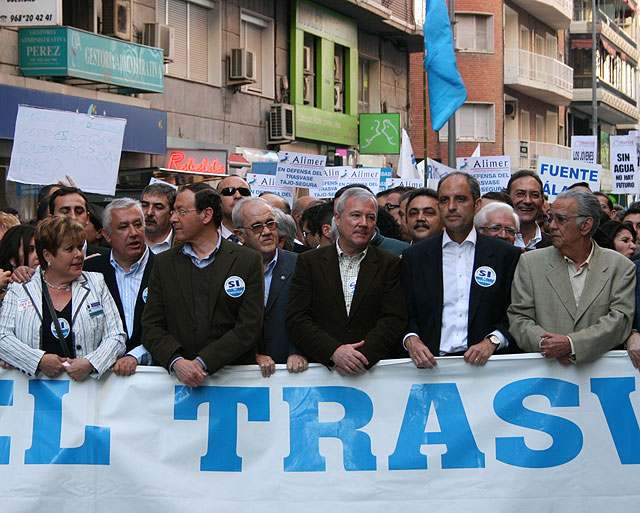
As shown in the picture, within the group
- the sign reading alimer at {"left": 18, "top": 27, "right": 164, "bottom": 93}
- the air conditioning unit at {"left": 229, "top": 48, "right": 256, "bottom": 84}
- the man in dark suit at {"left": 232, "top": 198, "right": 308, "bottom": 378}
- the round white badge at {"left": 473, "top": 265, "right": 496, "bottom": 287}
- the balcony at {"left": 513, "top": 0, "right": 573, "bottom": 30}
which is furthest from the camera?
the balcony at {"left": 513, "top": 0, "right": 573, "bottom": 30}

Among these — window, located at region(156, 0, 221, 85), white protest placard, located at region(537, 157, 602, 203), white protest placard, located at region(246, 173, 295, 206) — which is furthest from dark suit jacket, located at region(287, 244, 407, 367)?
window, located at region(156, 0, 221, 85)

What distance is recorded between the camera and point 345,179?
1408cm

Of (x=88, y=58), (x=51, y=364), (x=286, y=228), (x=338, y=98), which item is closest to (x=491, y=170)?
(x=88, y=58)

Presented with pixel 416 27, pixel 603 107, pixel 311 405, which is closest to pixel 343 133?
pixel 416 27

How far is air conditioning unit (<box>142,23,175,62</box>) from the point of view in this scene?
1800 cm

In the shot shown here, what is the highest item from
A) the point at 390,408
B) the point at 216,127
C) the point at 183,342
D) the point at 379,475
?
the point at 216,127

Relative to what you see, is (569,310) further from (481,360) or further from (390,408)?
(390,408)

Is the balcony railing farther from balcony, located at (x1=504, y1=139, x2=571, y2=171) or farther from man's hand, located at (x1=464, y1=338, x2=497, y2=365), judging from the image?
man's hand, located at (x1=464, y1=338, x2=497, y2=365)

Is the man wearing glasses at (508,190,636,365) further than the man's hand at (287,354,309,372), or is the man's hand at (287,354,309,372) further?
the man's hand at (287,354,309,372)

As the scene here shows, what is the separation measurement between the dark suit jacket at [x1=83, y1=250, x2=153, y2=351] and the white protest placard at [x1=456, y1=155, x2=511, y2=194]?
8.56 metres

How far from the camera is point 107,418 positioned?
19.3ft

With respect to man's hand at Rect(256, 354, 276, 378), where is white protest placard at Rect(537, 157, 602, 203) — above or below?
above

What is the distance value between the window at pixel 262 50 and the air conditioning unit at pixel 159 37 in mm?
3871

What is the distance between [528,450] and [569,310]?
2.67 feet
